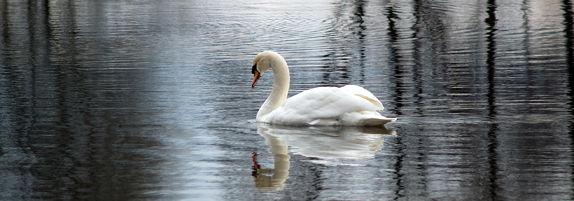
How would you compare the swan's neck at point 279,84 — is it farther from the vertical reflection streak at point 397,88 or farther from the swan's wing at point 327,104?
the vertical reflection streak at point 397,88

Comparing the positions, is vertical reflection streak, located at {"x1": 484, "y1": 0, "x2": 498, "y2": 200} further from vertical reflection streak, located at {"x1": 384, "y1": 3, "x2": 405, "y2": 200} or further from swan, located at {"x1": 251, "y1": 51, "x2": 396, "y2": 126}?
swan, located at {"x1": 251, "y1": 51, "x2": 396, "y2": 126}

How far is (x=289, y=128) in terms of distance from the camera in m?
9.67

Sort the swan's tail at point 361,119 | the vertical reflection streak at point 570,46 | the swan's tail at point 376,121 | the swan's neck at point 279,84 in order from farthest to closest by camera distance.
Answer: the swan's neck at point 279,84 < the vertical reflection streak at point 570,46 < the swan's tail at point 361,119 < the swan's tail at point 376,121

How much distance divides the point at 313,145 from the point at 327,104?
3.58 feet

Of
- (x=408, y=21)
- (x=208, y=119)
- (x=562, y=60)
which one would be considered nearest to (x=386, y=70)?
(x=562, y=60)

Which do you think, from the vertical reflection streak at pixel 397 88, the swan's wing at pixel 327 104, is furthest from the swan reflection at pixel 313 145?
the vertical reflection streak at pixel 397 88

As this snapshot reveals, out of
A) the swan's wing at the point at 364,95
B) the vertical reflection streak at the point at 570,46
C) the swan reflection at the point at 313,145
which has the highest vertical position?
the swan's wing at the point at 364,95

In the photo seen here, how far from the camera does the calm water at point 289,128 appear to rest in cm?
668

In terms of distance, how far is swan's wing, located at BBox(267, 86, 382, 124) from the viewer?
9266 mm

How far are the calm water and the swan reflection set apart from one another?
0.11 ft

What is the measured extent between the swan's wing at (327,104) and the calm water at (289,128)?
24cm

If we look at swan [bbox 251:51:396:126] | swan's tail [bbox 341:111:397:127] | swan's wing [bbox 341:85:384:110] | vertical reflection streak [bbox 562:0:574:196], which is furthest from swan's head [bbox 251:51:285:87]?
vertical reflection streak [bbox 562:0:574:196]

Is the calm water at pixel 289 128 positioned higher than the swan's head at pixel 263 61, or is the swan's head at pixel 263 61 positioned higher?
the swan's head at pixel 263 61

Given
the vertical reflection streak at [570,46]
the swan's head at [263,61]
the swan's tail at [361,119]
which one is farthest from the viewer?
the swan's head at [263,61]
